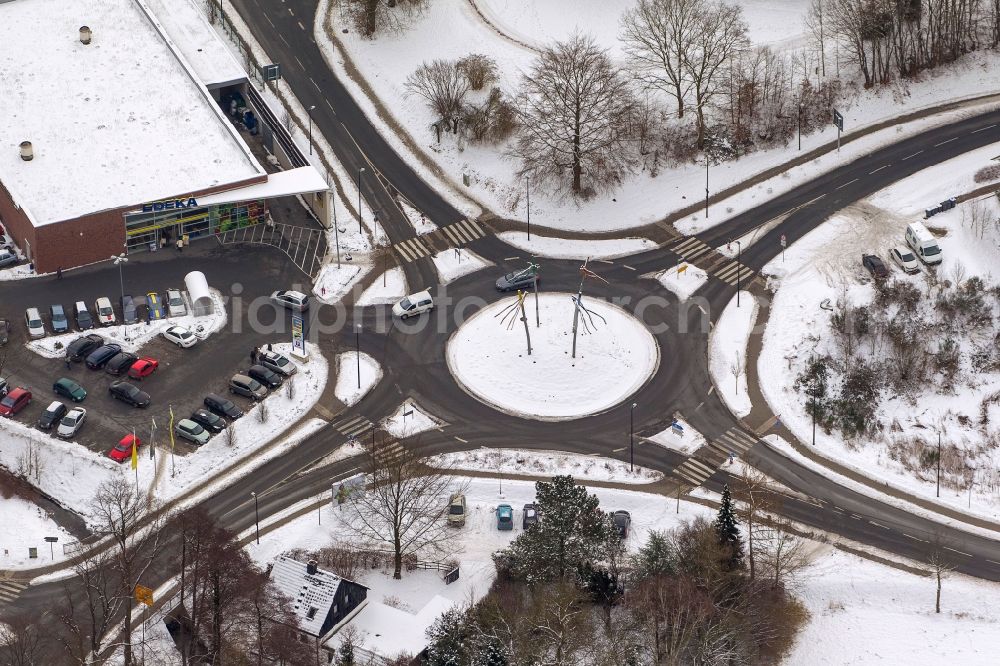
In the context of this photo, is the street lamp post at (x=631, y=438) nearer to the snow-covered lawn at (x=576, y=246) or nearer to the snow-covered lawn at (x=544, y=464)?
the snow-covered lawn at (x=544, y=464)

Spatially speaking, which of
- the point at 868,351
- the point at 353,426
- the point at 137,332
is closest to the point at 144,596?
the point at 353,426

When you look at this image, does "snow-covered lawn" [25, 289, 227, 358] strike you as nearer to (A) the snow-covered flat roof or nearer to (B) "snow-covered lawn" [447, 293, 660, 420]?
(A) the snow-covered flat roof

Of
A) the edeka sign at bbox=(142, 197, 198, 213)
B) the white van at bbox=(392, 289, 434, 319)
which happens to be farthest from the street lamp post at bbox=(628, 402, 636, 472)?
the edeka sign at bbox=(142, 197, 198, 213)

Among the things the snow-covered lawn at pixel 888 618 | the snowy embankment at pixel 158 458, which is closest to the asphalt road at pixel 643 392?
the snowy embankment at pixel 158 458

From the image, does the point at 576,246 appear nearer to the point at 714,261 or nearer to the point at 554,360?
the point at 714,261

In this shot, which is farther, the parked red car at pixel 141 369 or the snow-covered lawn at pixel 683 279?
the snow-covered lawn at pixel 683 279

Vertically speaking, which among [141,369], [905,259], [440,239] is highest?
[440,239]
